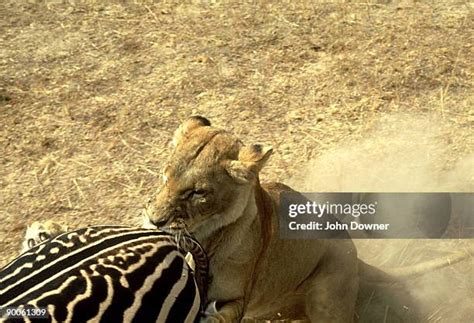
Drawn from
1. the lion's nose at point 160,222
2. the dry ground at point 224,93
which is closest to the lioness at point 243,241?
the lion's nose at point 160,222

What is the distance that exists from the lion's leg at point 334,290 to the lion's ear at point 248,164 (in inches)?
37.4

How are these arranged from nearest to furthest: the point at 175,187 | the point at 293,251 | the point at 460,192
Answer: the point at 175,187
the point at 293,251
the point at 460,192

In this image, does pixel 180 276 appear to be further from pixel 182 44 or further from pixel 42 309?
pixel 182 44

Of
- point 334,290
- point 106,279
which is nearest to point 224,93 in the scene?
point 334,290

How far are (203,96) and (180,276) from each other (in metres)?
4.22

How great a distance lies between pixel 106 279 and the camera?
4.05 m

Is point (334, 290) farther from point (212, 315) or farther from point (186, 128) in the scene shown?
point (186, 128)

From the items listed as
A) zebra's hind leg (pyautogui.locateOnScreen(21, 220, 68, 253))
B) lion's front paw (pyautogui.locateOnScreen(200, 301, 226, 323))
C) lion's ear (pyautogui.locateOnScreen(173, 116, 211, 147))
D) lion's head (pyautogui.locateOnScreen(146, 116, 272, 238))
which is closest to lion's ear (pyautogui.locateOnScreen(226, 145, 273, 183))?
lion's head (pyautogui.locateOnScreen(146, 116, 272, 238))

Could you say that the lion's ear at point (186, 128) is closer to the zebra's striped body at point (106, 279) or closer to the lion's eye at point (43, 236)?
the zebra's striped body at point (106, 279)

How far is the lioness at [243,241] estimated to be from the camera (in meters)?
5.15

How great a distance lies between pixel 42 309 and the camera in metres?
3.74

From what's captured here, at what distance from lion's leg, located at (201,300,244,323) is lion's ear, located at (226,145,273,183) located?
29.6 inches

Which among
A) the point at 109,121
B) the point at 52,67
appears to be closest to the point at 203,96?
the point at 109,121

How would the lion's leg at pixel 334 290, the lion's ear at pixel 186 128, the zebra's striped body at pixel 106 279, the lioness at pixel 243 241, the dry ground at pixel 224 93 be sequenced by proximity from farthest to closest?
the dry ground at pixel 224 93 → the lion's leg at pixel 334 290 → the lion's ear at pixel 186 128 → the lioness at pixel 243 241 → the zebra's striped body at pixel 106 279
